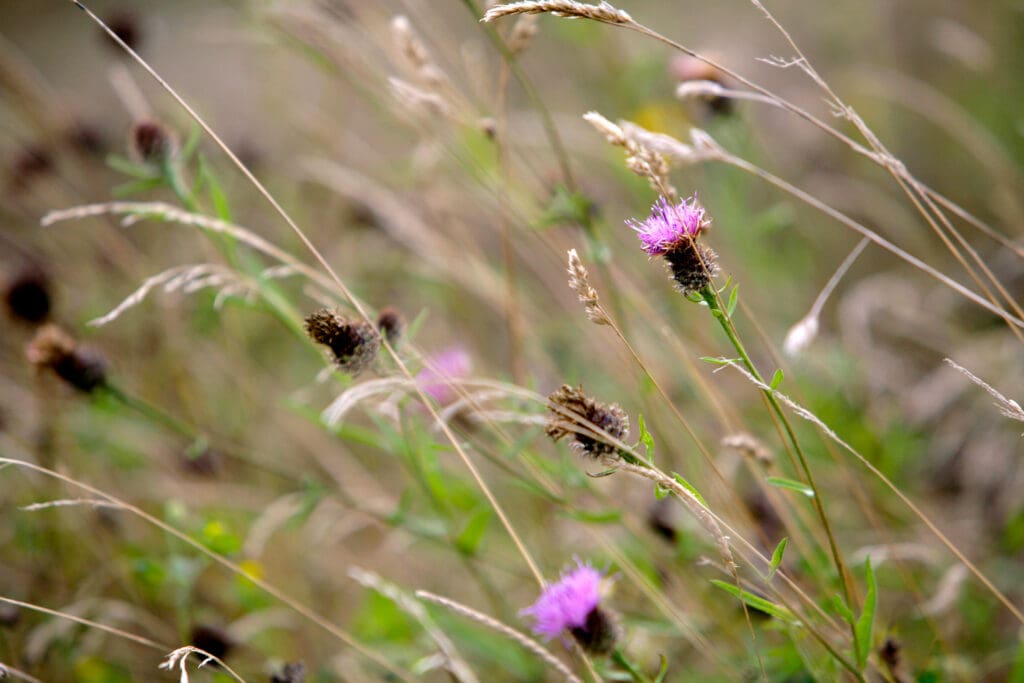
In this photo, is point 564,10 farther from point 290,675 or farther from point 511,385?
point 290,675

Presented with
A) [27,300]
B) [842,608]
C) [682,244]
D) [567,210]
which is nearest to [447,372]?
[567,210]

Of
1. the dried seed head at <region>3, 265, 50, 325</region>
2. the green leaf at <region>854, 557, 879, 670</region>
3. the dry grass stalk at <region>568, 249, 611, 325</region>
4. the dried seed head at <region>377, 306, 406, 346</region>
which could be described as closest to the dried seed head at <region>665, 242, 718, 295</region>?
the dry grass stalk at <region>568, 249, 611, 325</region>

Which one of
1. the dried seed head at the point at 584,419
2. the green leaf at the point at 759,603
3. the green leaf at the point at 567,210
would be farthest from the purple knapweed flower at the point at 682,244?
the green leaf at the point at 567,210

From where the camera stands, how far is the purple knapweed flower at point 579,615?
40.0 inches

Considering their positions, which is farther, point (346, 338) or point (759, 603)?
point (346, 338)

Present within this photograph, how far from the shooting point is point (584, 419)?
3.08 feet

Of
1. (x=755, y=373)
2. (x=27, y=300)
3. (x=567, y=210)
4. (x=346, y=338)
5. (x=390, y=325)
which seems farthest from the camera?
(x=27, y=300)

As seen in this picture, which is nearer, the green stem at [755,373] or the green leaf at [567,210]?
the green stem at [755,373]

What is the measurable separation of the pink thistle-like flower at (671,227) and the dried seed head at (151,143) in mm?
1136

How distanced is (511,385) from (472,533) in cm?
39

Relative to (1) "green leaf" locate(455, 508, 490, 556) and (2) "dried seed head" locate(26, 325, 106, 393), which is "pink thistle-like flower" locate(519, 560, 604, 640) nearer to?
(1) "green leaf" locate(455, 508, 490, 556)

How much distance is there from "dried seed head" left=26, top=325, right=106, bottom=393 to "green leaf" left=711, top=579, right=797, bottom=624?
4.25 feet

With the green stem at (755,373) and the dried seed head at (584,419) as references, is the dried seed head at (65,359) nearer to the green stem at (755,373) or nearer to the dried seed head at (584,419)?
the dried seed head at (584,419)

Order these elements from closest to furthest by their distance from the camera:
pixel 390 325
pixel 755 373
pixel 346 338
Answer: pixel 755 373 → pixel 346 338 → pixel 390 325
